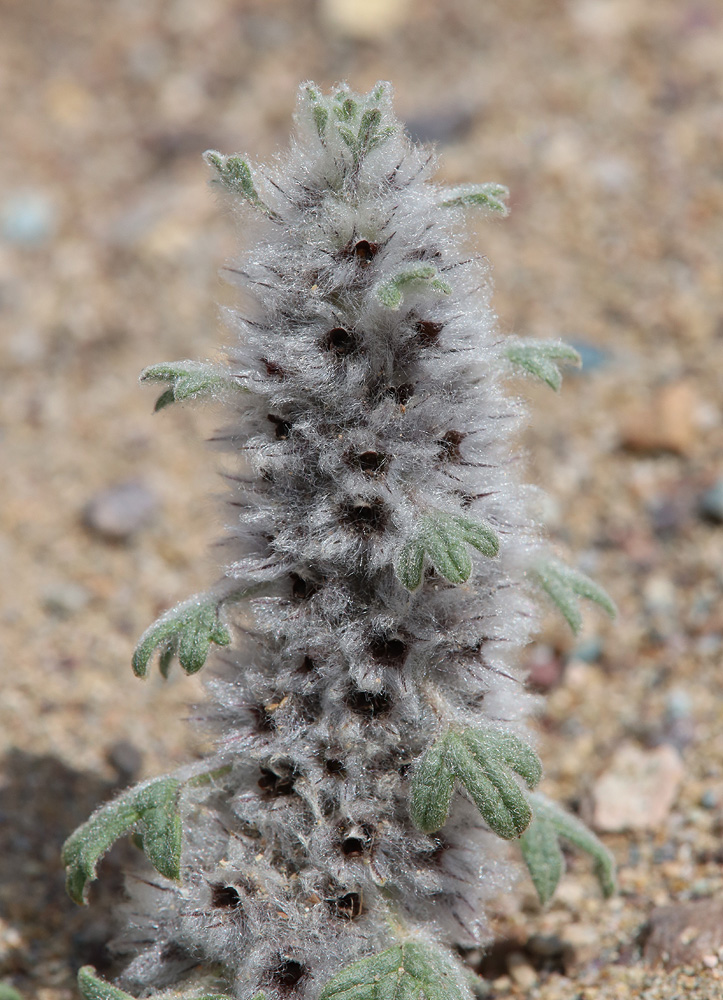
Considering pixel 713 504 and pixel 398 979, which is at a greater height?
pixel 713 504

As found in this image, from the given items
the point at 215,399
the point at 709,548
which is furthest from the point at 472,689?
the point at 709,548

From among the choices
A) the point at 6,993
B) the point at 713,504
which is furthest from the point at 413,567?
the point at 713,504

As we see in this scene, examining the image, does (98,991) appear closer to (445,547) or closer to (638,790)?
(445,547)

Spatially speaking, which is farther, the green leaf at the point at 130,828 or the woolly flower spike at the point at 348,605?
the green leaf at the point at 130,828

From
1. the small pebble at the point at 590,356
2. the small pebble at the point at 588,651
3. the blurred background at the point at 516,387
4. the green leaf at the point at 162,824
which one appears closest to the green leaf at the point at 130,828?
the green leaf at the point at 162,824

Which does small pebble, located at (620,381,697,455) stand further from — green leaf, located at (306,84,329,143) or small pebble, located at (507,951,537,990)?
green leaf, located at (306,84,329,143)

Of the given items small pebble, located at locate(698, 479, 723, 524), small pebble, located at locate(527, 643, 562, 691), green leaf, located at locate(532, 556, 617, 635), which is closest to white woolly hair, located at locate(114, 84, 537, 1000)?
green leaf, located at locate(532, 556, 617, 635)

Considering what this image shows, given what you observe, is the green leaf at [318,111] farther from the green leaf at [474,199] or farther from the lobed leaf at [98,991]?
the lobed leaf at [98,991]

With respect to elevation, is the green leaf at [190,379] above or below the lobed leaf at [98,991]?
above
